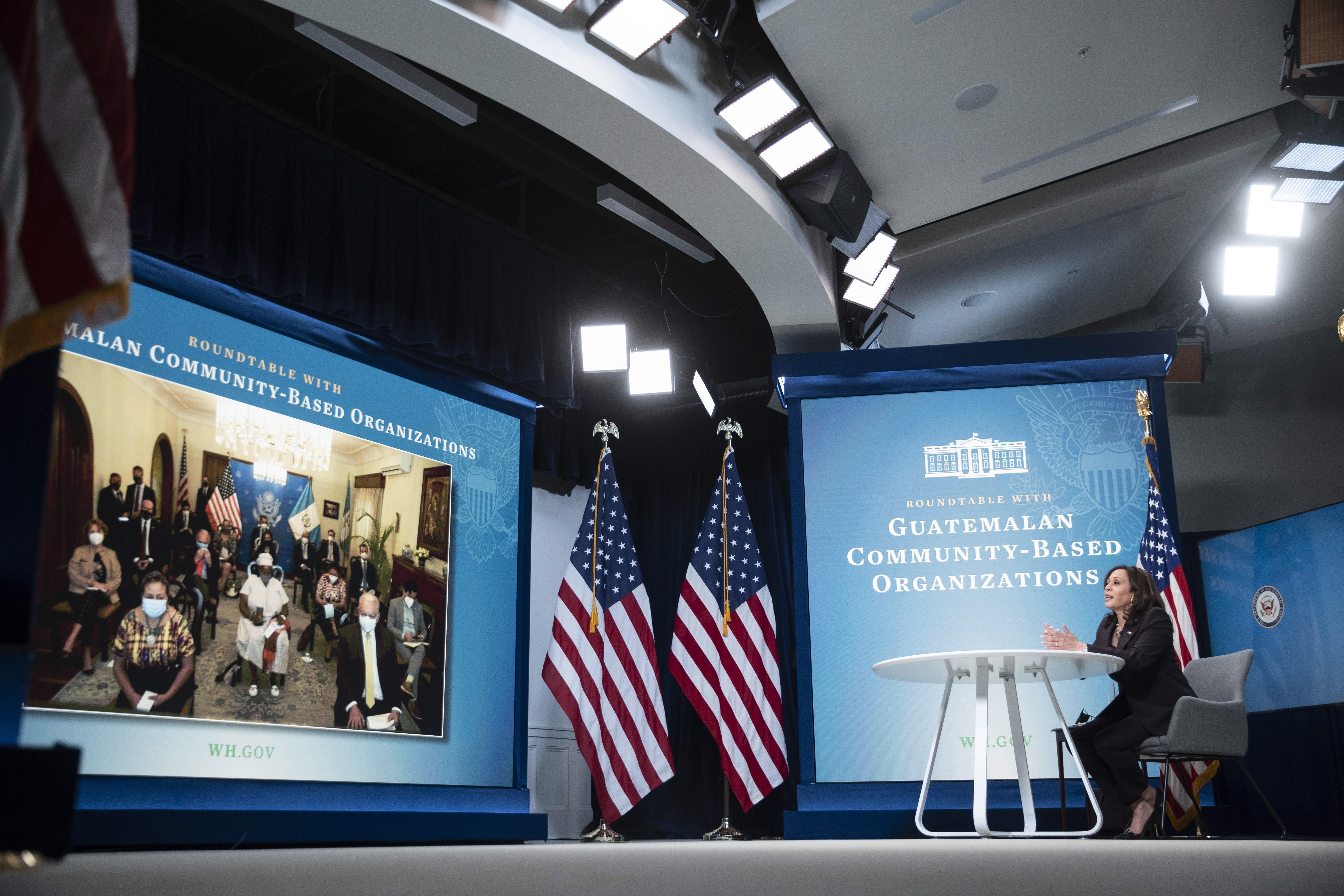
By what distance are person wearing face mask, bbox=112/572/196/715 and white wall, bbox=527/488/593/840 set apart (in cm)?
252

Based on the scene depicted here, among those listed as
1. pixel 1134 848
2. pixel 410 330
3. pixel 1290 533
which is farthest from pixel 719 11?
pixel 1290 533

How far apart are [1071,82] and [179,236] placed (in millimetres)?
3947

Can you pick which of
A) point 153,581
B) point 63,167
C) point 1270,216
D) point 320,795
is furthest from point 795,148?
point 63,167

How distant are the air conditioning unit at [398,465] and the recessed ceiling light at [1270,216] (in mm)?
4580

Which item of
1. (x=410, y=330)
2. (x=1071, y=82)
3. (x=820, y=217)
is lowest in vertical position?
(x=410, y=330)

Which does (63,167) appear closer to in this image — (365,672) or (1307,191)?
(365,672)

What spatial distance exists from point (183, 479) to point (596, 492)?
2548 mm

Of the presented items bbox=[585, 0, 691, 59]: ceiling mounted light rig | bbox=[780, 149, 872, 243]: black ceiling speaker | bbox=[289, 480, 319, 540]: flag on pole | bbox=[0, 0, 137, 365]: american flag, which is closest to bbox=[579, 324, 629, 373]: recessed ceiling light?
bbox=[780, 149, 872, 243]: black ceiling speaker

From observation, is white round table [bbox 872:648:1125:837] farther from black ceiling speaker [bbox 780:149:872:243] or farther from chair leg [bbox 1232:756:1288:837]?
black ceiling speaker [bbox 780:149:872:243]

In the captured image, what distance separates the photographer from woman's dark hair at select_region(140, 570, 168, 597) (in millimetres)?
3812

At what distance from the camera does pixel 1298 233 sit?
5.27 m

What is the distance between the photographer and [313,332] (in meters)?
4.72

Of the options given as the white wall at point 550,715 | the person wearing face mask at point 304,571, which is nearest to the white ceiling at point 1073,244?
the white wall at point 550,715

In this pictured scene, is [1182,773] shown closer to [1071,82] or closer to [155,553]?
[1071,82]
